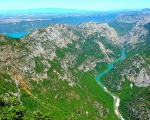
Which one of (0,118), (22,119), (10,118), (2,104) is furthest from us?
(2,104)

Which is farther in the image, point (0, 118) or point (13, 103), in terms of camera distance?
point (13, 103)

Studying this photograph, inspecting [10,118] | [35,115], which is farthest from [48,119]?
[10,118]

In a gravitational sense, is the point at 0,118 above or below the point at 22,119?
above

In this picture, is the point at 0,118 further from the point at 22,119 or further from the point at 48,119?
the point at 48,119

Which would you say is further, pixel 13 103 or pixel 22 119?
pixel 13 103

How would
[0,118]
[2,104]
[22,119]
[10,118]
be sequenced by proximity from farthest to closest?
[2,104], [22,119], [10,118], [0,118]

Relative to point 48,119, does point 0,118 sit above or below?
above

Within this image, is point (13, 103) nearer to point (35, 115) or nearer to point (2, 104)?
point (2, 104)

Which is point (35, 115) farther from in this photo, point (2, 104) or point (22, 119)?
point (2, 104)

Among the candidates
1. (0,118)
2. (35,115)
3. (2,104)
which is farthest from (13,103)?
(0,118)
